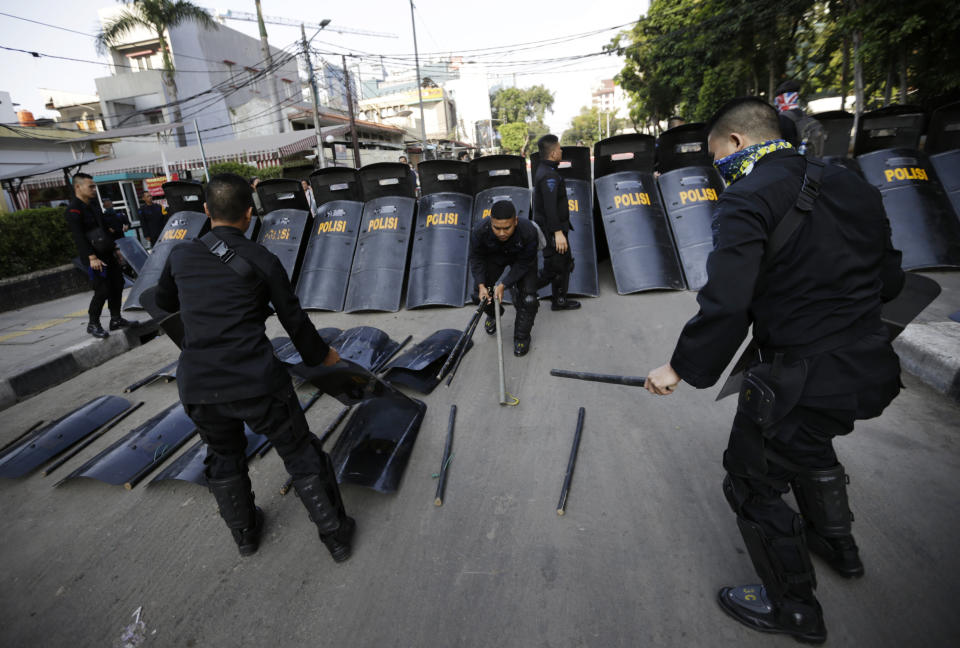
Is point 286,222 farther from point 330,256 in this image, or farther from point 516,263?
point 516,263

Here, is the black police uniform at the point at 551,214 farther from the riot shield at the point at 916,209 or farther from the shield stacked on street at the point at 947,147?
the shield stacked on street at the point at 947,147

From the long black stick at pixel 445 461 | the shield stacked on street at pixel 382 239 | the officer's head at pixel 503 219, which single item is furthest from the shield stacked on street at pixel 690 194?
the long black stick at pixel 445 461

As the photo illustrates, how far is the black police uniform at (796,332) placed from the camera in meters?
1.42

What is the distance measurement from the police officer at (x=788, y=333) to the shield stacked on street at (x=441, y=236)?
4.22 metres

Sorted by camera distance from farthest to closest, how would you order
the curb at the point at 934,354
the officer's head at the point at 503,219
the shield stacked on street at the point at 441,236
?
1. the shield stacked on street at the point at 441,236
2. the officer's head at the point at 503,219
3. the curb at the point at 934,354

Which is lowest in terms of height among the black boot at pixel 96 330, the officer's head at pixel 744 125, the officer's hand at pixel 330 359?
the black boot at pixel 96 330

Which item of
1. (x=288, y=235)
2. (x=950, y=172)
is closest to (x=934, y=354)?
(x=950, y=172)

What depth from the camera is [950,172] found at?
559 cm

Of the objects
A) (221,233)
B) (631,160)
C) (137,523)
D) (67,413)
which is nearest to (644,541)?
(221,233)

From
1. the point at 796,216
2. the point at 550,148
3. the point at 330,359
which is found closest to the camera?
the point at 796,216

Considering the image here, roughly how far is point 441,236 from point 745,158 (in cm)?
454

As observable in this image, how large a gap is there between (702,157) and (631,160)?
93cm

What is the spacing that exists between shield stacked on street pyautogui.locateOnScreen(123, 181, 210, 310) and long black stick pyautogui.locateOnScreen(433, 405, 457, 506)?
5.27 m

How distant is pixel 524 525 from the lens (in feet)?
7.52
